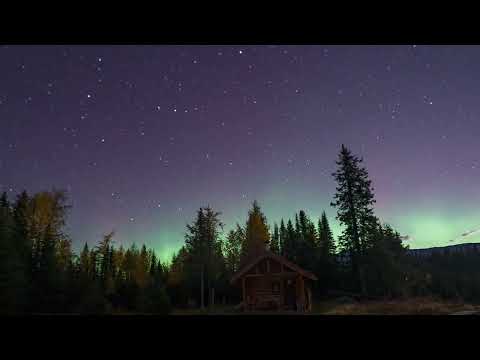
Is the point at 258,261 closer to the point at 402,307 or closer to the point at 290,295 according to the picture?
the point at 290,295

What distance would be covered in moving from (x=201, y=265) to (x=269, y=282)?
1043 cm

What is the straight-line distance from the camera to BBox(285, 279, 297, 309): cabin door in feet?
72.8

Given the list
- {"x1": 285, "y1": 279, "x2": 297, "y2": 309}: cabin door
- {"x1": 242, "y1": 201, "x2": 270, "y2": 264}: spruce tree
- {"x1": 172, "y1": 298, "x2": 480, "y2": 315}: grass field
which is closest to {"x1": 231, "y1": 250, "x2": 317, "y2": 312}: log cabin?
{"x1": 285, "y1": 279, "x2": 297, "y2": 309}: cabin door

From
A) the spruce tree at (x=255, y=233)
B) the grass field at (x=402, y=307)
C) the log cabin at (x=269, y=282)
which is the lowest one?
the grass field at (x=402, y=307)

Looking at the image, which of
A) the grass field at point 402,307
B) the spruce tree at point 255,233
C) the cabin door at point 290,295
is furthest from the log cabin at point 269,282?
the spruce tree at point 255,233

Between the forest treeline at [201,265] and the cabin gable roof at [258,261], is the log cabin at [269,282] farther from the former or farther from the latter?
the forest treeline at [201,265]

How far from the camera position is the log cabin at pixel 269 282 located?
20781 mm

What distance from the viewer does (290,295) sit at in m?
22.6

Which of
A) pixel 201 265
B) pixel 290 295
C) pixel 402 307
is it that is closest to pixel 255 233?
pixel 201 265

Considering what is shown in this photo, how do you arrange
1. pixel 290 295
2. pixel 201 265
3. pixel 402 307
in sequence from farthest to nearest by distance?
1. pixel 201 265
2. pixel 290 295
3. pixel 402 307

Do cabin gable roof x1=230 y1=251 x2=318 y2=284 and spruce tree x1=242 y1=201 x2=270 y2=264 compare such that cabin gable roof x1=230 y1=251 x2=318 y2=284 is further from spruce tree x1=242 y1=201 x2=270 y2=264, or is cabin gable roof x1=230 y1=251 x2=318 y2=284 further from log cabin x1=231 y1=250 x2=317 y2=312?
spruce tree x1=242 y1=201 x2=270 y2=264
